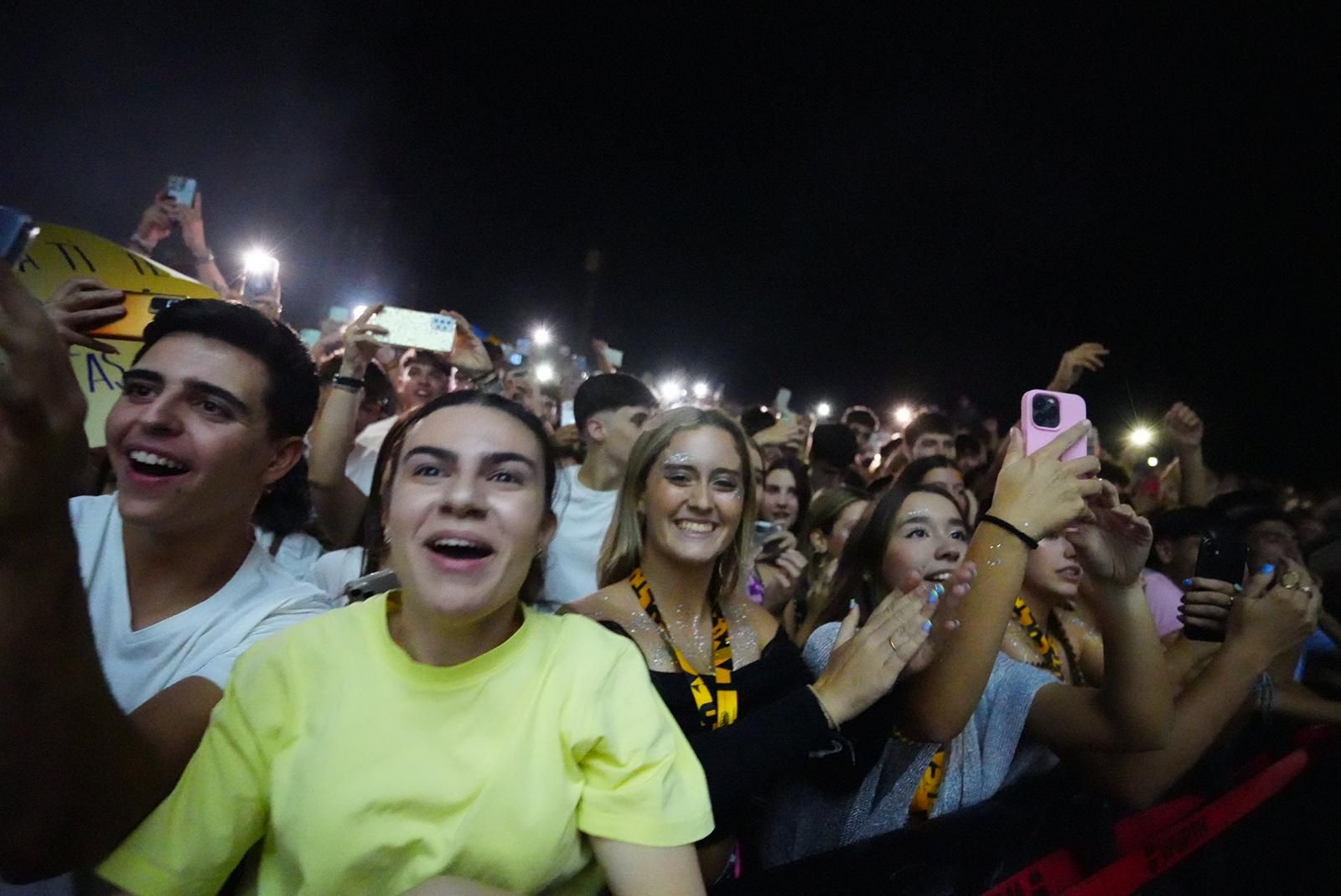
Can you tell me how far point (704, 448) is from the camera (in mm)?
2500

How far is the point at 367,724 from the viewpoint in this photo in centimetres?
135

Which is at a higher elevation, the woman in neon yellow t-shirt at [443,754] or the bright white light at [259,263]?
the bright white light at [259,263]

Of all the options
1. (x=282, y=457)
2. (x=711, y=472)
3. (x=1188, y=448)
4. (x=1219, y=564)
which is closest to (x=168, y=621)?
(x=282, y=457)

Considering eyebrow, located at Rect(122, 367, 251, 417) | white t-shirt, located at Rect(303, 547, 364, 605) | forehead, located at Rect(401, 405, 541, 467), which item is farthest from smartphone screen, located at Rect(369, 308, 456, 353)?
forehead, located at Rect(401, 405, 541, 467)

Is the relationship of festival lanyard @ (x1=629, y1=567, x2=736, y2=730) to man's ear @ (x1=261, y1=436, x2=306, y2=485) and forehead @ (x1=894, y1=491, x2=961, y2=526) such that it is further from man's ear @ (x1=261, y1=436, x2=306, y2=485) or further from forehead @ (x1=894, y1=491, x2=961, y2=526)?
man's ear @ (x1=261, y1=436, x2=306, y2=485)

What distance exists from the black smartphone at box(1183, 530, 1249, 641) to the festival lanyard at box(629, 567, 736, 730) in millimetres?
1793

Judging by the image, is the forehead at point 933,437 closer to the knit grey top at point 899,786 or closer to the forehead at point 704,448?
the knit grey top at point 899,786

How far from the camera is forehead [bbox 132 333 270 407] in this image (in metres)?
1.75

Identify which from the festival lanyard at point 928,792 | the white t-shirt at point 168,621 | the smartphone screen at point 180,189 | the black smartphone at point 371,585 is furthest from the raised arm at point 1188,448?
the smartphone screen at point 180,189

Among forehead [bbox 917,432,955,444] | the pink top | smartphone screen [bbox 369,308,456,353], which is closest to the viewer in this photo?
the pink top

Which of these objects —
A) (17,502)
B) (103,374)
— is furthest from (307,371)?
(103,374)

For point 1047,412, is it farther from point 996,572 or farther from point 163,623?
point 163,623

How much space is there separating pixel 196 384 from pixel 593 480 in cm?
247

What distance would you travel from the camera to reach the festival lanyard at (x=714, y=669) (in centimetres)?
199
